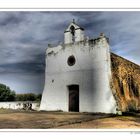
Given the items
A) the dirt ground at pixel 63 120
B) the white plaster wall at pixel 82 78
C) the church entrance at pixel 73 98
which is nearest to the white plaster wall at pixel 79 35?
the white plaster wall at pixel 82 78

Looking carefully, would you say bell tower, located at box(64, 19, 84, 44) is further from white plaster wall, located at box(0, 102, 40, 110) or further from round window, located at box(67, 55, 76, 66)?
white plaster wall, located at box(0, 102, 40, 110)

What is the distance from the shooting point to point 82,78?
8.59 meters

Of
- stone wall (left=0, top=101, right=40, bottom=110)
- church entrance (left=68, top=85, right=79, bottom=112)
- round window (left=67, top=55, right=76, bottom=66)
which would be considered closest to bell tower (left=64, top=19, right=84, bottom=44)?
round window (left=67, top=55, right=76, bottom=66)

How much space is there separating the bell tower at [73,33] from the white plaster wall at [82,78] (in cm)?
16

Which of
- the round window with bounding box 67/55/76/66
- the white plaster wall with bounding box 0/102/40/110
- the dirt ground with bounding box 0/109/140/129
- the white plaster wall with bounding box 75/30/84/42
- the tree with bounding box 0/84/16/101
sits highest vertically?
the white plaster wall with bounding box 75/30/84/42

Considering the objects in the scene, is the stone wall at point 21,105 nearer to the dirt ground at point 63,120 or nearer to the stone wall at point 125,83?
the dirt ground at point 63,120

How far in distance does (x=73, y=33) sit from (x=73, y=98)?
5.07ft

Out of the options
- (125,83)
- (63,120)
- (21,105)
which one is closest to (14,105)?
(21,105)

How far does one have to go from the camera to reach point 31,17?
7879 mm

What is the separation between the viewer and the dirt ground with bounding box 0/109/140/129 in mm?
7695

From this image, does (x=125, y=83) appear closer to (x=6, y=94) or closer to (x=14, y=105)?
(x=14, y=105)

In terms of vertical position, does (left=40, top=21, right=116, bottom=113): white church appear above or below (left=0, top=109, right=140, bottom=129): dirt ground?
above

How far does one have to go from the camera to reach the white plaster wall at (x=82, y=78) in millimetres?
8367

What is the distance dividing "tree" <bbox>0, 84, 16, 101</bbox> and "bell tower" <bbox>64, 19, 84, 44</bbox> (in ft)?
5.89
